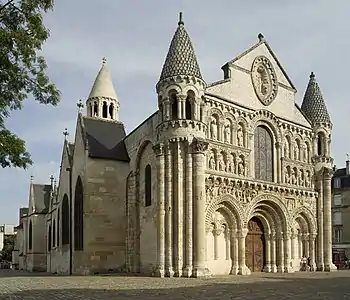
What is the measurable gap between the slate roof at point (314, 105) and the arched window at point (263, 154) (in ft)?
19.2

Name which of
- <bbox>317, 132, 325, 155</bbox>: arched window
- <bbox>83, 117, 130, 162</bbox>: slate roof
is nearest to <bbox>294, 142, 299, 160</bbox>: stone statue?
<bbox>317, 132, 325, 155</bbox>: arched window

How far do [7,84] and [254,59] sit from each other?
28.2m

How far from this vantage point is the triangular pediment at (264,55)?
3797 centimetres

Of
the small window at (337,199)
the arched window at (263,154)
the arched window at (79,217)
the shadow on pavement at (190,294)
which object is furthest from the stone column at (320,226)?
the small window at (337,199)

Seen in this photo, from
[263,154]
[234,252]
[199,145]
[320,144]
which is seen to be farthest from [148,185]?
[320,144]

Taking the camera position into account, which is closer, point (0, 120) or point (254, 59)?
point (0, 120)

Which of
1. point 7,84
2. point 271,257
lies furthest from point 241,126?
point 7,84

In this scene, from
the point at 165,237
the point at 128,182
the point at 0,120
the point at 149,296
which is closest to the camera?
the point at 0,120

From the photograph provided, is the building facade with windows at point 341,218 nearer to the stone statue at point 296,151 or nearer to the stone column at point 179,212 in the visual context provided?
the stone statue at point 296,151

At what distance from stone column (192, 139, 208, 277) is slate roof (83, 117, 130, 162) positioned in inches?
403

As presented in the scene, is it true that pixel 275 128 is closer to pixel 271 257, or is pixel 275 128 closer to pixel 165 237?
pixel 271 257

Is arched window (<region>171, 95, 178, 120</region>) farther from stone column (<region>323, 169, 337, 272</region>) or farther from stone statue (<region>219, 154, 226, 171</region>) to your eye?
stone column (<region>323, 169, 337, 272</region>)

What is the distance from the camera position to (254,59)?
3900 centimetres

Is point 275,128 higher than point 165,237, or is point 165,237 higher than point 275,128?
point 275,128
